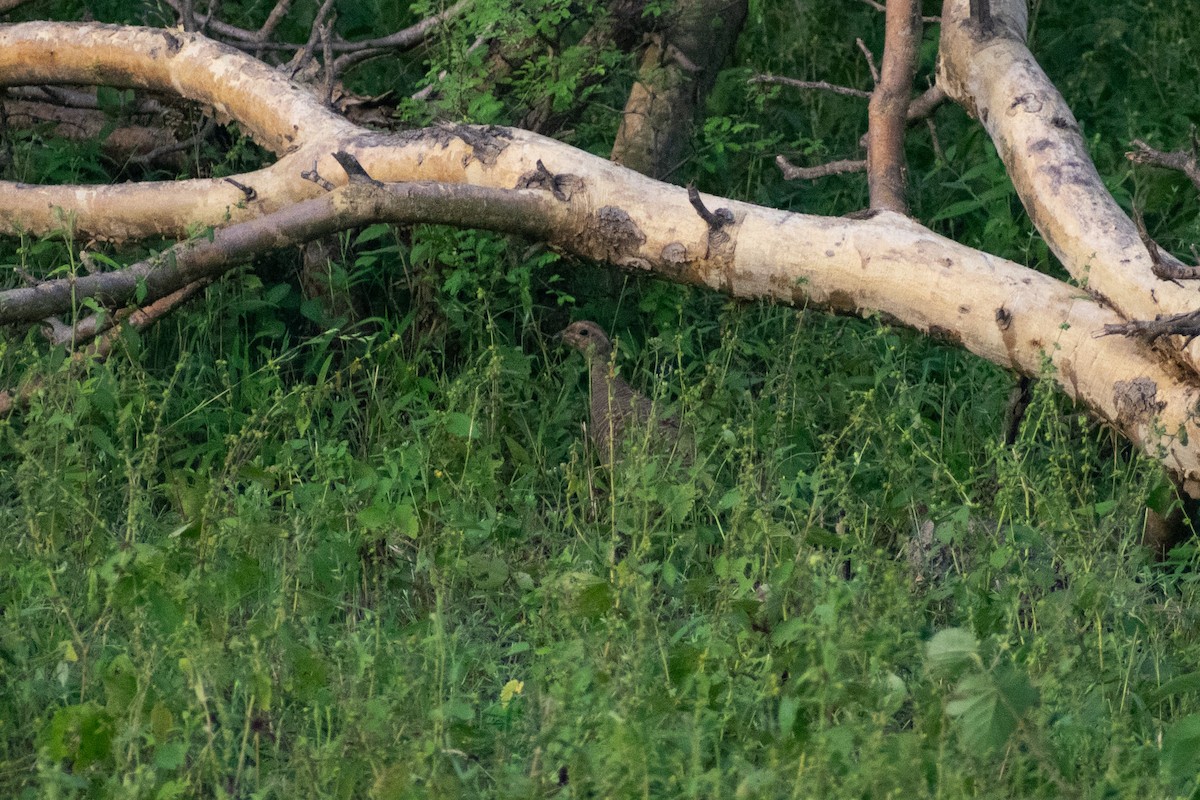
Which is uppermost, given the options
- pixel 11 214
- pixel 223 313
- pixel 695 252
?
pixel 695 252

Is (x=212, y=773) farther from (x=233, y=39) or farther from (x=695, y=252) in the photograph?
(x=233, y=39)

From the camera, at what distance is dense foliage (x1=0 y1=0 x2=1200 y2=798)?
8.50 ft

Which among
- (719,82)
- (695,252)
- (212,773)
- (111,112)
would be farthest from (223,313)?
(212,773)

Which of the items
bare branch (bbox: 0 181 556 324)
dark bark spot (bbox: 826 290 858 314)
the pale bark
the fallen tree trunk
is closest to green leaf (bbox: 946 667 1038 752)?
the fallen tree trunk

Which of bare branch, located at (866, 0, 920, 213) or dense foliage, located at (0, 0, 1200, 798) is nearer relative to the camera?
dense foliage, located at (0, 0, 1200, 798)

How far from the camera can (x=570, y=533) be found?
407cm

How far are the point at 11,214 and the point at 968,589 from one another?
323 cm

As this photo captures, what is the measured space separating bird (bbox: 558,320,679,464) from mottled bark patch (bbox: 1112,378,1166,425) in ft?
3.94

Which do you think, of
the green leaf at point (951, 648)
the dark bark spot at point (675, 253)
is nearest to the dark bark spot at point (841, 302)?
the dark bark spot at point (675, 253)

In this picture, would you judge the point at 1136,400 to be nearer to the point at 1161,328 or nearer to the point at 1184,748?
the point at 1161,328

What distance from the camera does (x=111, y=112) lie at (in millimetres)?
5516

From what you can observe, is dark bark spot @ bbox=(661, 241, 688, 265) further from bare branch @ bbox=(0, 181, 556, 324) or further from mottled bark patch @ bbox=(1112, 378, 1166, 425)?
mottled bark patch @ bbox=(1112, 378, 1166, 425)

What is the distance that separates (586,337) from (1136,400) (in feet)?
5.94

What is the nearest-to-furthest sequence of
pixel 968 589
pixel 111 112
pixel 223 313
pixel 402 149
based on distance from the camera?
pixel 968 589
pixel 402 149
pixel 223 313
pixel 111 112
